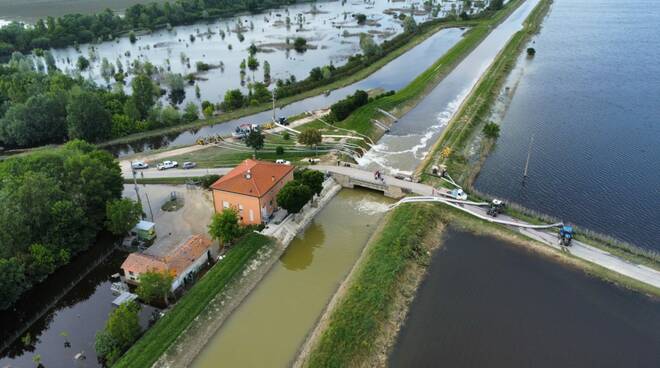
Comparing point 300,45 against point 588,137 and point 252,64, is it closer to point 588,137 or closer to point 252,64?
point 252,64

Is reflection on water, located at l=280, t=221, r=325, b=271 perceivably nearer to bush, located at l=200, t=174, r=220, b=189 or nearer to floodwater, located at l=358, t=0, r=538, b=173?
bush, located at l=200, t=174, r=220, b=189

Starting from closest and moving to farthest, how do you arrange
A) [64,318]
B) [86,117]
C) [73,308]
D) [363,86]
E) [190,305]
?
[190,305] → [64,318] → [73,308] → [86,117] → [363,86]

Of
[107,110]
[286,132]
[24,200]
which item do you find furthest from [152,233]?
[107,110]

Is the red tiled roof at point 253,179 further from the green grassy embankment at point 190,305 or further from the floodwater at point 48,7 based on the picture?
the floodwater at point 48,7

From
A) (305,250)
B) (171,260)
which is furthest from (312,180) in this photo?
(171,260)

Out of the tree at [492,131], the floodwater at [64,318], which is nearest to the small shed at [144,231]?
the floodwater at [64,318]

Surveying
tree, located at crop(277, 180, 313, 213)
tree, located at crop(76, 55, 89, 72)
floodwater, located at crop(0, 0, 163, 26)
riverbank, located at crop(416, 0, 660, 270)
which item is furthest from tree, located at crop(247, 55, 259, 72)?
floodwater, located at crop(0, 0, 163, 26)
